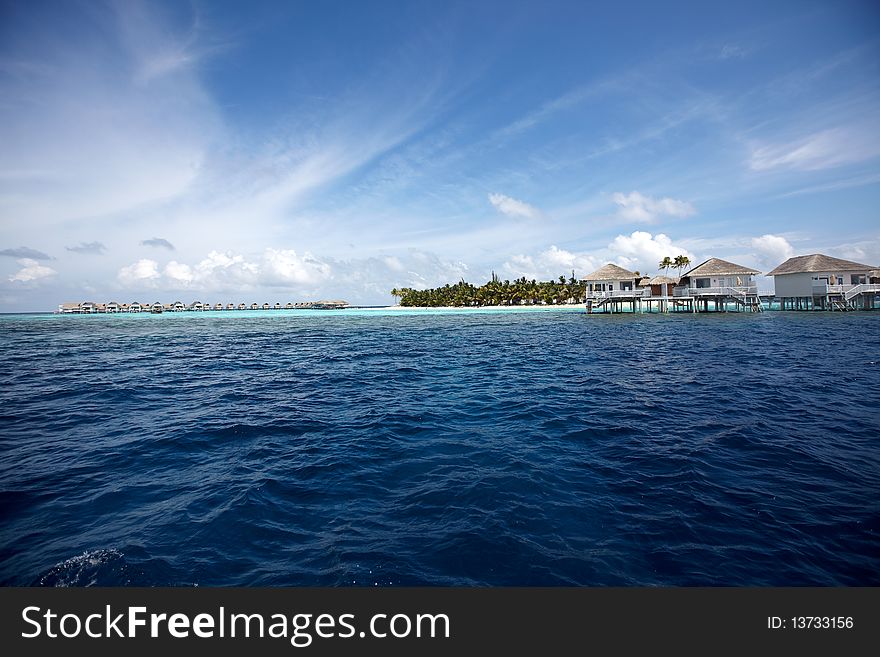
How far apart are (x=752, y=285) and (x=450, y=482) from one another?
71.7 meters

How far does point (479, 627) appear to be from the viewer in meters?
3.91

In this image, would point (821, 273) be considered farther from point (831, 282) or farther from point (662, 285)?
point (662, 285)

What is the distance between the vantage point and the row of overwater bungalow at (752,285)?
182ft

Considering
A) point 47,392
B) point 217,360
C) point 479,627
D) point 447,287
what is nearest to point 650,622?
point 479,627

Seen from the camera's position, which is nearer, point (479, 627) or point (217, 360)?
point (479, 627)

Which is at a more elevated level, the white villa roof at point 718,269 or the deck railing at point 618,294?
the white villa roof at point 718,269

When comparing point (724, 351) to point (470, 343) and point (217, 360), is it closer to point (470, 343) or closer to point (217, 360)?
point (470, 343)

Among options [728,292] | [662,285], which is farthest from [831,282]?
[662,285]

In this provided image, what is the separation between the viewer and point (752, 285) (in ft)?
194

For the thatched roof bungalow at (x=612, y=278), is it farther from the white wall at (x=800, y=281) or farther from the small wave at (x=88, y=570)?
the small wave at (x=88, y=570)

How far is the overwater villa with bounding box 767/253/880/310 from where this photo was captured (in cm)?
5462

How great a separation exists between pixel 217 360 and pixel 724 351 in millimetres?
34376

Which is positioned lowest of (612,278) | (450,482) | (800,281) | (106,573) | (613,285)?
(450,482)

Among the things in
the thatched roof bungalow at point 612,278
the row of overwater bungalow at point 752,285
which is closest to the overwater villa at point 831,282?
the row of overwater bungalow at point 752,285
